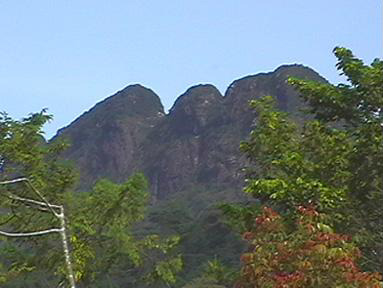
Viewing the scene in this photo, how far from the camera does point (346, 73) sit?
38.3ft

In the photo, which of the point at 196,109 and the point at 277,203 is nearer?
the point at 277,203

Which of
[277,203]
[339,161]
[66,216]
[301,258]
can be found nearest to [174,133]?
[66,216]

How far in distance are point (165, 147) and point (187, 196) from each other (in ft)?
31.1

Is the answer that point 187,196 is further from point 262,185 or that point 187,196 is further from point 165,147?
point 262,185

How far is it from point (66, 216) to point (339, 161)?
704 centimetres

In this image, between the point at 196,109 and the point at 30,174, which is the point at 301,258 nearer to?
the point at 30,174

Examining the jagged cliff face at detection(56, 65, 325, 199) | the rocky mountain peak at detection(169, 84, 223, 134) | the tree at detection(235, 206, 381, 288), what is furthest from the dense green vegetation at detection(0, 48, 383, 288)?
the rocky mountain peak at detection(169, 84, 223, 134)

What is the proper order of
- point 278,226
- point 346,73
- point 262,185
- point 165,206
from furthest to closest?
point 165,206, point 346,73, point 262,185, point 278,226

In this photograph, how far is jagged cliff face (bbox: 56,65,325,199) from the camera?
60.2 meters

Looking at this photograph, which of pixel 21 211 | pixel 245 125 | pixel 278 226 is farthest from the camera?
pixel 245 125

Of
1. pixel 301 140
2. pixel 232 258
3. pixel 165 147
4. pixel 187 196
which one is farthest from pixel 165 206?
pixel 301 140

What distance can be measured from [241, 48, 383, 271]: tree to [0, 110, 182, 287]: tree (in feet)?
18.2

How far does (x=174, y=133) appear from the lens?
227ft

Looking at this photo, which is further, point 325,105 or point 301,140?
point 301,140
